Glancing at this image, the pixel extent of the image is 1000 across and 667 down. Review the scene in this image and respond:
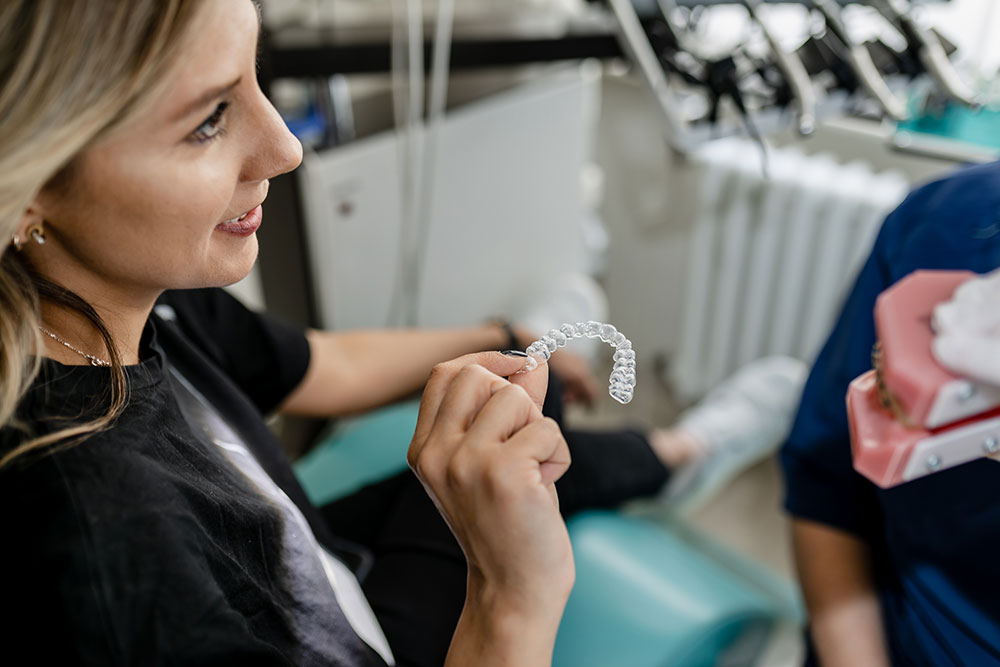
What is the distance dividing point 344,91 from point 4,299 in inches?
37.4

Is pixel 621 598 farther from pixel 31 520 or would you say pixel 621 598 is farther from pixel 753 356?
pixel 753 356

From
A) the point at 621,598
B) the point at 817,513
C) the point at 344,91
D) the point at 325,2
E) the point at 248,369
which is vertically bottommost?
the point at 621,598

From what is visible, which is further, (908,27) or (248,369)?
(908,27)

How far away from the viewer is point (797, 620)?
3.30 ft

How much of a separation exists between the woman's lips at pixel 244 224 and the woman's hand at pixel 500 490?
5.3 inches

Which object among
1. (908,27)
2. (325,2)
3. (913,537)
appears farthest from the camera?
(325,2)

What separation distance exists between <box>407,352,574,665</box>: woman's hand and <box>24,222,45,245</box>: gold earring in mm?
206

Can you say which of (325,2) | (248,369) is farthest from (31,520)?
(325,2)

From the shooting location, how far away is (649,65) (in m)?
0.89

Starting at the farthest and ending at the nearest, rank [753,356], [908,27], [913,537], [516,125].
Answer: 1. [753,356]
2. [516,125]
3. [908,27]
4. [913,537]

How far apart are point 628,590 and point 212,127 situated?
0.69m

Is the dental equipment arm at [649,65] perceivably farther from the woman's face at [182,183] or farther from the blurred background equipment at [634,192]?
the woman's face at [182,183]

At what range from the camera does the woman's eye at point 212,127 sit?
38 centimetres

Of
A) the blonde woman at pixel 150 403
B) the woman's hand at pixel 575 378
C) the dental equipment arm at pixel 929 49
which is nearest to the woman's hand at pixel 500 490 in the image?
the blonde woman at pixel 150 403
